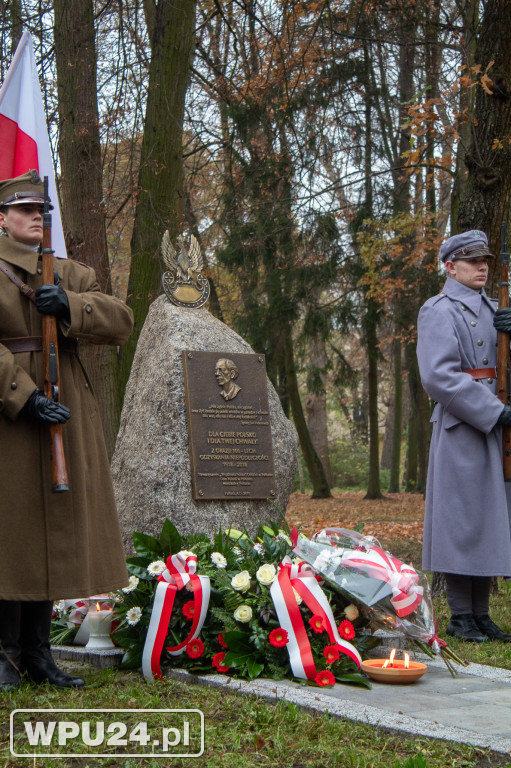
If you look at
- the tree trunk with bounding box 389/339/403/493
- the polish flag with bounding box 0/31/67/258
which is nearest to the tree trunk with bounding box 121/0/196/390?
the polish flag with bounding box 0/31/67/258

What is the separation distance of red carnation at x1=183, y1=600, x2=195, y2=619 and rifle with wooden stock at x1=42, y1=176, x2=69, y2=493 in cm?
95

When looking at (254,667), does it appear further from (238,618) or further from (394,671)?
(394,671)

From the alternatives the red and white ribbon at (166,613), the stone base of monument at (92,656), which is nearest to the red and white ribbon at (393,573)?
the red and white ribbon at (166,613)

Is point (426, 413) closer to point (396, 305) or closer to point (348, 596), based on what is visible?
point (396, 305)

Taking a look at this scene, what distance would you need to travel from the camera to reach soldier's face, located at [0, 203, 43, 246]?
3.98 meters

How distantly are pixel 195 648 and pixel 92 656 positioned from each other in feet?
2.07

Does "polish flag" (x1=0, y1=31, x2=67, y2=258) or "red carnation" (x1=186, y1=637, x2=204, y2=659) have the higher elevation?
"polish flag" (x1=0, y1=31, x2=67, y2=258)

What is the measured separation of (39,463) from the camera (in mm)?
3787

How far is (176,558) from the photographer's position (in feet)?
14.4

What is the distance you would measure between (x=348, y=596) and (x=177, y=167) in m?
5.57

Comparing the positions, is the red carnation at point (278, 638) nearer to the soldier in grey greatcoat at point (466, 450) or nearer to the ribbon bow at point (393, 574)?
the ribbon bow at point (393, 574)

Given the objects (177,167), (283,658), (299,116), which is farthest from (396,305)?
(283,658)

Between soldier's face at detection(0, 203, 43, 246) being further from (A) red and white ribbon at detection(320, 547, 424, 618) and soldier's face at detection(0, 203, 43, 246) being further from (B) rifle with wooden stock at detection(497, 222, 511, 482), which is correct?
(B) rifle with wooden stock at detection(497, 222, 511, 482)

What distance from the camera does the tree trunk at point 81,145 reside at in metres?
8.68
